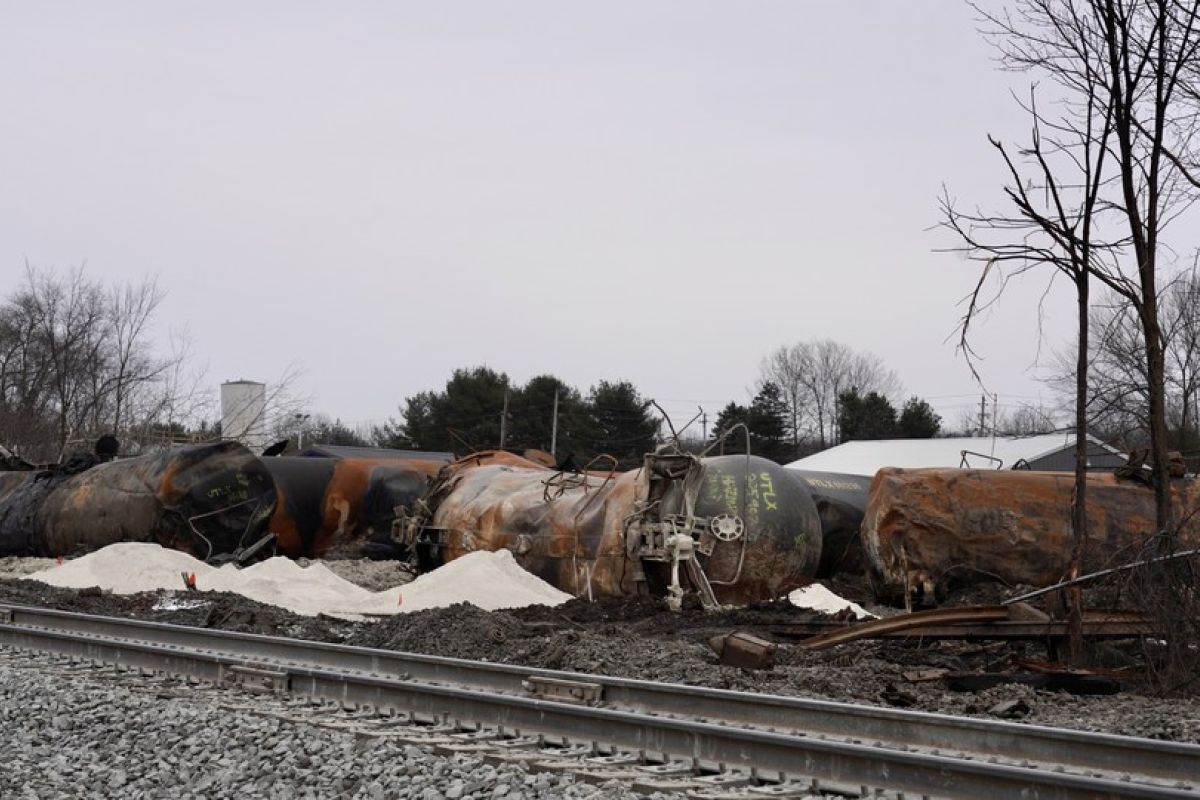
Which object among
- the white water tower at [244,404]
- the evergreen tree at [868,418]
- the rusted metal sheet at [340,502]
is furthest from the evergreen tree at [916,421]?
the rusted metal sheet at [340,502]

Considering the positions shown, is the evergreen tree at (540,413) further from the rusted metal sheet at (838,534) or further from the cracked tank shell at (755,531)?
the cracked tank shell at (755,531)

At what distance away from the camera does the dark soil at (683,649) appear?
7.97 m

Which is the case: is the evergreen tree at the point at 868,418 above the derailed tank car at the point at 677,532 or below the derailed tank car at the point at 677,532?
above

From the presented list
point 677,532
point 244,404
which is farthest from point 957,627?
point 244,404

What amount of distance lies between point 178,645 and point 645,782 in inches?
257

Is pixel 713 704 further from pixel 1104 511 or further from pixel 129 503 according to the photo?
pixel 129 503

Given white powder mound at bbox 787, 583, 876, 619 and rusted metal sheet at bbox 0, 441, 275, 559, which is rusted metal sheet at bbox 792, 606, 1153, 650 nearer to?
white powder mound at bbox 787, 583, 876, 619

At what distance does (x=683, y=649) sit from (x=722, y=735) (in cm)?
419

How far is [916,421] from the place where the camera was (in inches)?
2763

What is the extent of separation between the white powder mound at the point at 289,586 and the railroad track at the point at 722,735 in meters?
5.75

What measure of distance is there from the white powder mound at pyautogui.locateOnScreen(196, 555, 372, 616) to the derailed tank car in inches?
90.1

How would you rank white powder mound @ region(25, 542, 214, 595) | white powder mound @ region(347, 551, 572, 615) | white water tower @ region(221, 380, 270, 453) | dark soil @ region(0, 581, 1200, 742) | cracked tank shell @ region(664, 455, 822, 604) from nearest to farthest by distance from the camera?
dark soil @ region(0, 581, 1200, 742), cracked tank shell @ region(664, 455, 822, 604), white powder mound @ region(347, 551, 572, 615), white powder mound @ region(25, 542, 214, 595), white water tower @ region(221, 380, 270, 453)

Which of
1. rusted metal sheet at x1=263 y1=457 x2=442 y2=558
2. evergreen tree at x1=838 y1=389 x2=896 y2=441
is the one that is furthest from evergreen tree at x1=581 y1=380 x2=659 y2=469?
rusted metal sheet at x1=263 y1=457 x2=442 y2=558

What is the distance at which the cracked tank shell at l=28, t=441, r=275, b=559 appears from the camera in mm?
20484
